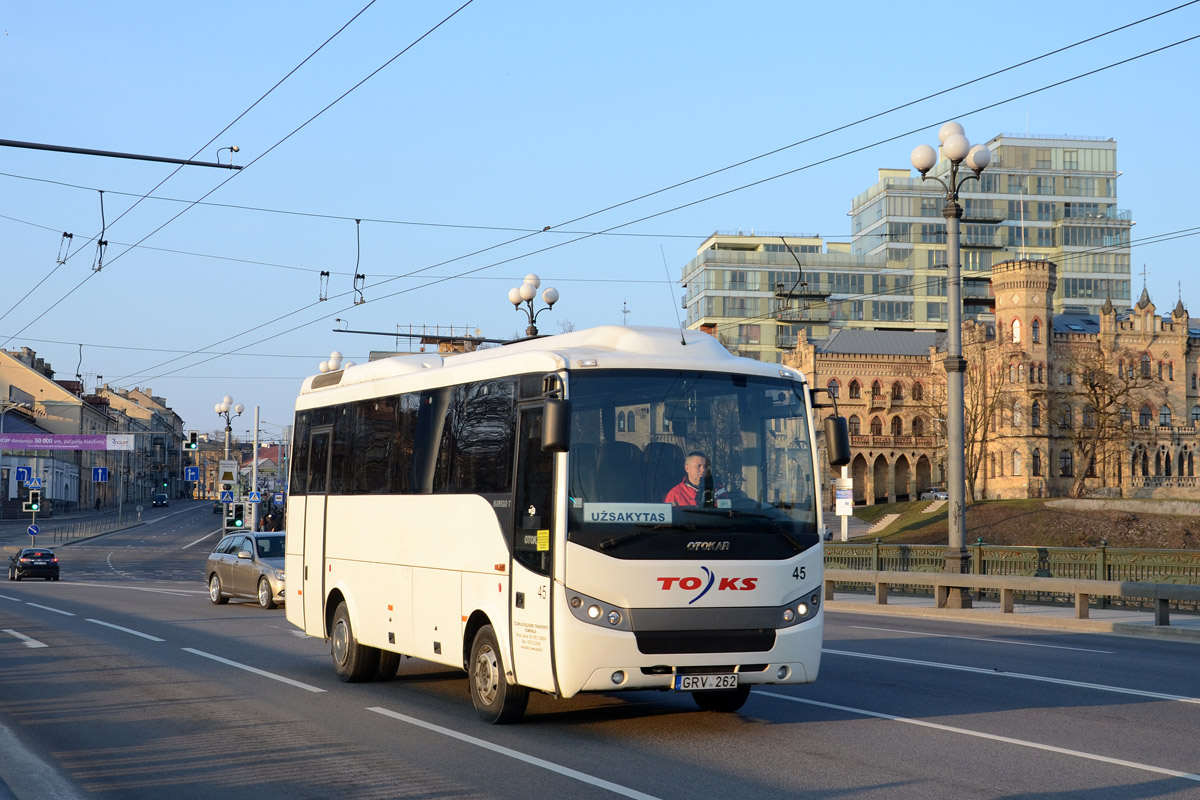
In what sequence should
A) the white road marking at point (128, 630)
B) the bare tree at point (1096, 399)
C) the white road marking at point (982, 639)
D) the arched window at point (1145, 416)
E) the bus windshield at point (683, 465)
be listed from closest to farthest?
the bus windshield at point (683, 465) < the white road marking at point (982, 639) < the white road marking at point (128, 630) < the bare tree at point (1096, 399) < the arched window at point (1145, 416)

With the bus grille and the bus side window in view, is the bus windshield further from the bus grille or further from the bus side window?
the bus grille

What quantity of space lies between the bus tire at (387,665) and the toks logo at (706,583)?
4844mm

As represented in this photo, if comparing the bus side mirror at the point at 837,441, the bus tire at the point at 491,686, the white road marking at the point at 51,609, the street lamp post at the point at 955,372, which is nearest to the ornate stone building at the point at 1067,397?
the street lamp post at the point at 955,372

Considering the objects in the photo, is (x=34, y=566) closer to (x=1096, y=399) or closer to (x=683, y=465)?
(x=683, y=465)

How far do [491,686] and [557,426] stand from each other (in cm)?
256

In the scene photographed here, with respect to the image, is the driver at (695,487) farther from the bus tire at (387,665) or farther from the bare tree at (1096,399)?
the bare tree at (1096,399)

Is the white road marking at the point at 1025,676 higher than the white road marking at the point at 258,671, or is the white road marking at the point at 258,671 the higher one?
the white road marking at the point at 1025,676

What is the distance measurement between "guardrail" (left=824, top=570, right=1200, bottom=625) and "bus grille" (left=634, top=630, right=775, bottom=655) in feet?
38.4

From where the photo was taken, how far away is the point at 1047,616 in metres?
22.7

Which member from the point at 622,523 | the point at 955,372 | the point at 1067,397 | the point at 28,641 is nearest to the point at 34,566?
the point at 28,641

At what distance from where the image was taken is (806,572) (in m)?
10.4

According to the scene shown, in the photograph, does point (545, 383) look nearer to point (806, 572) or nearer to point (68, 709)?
point (806, 572)

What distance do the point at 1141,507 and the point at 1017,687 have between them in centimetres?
6501

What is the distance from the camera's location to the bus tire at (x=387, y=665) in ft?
45.1
